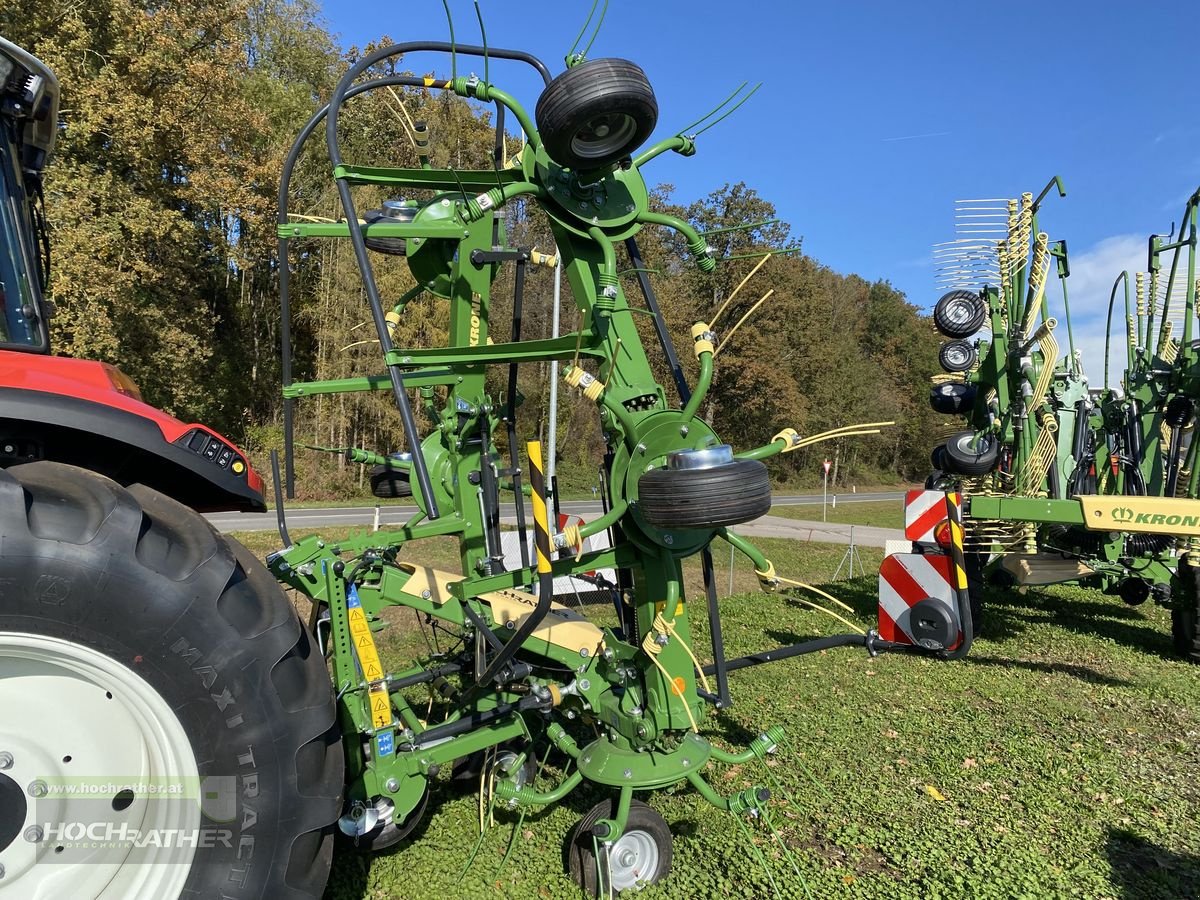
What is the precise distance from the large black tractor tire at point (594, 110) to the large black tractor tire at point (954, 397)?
5.10 metres

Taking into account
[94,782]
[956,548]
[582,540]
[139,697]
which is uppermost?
[582,540]

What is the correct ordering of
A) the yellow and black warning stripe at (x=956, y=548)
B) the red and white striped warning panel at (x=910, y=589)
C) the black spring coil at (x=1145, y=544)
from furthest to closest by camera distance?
1. the black spring coil at (x=1145, y=544)
2. the red and white striped warning panel at (x=910, y=589)
3. the yellow and black warning stripe at (x=956, y=548)

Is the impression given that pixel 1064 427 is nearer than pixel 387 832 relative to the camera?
No

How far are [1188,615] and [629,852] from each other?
507 centimetres

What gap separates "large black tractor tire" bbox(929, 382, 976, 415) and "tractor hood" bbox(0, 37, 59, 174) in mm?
6429

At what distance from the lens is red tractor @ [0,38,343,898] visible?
1.67 metres

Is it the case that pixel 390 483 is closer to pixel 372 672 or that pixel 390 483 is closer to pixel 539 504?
pixel 372 672

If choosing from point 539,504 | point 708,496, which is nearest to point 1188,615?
point 708,496

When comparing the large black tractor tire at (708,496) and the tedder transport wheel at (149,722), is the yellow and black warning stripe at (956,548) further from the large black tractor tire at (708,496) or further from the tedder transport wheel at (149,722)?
the tedder transport wheel at (149,722)

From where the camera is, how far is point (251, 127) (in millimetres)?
16828

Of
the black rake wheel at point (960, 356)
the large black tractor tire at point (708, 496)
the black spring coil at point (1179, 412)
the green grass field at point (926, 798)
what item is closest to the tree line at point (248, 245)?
the black rake wheel at point (960, 356)

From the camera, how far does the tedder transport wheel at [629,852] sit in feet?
8.38

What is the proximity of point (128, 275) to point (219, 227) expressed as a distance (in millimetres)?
4110

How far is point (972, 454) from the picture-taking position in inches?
235
